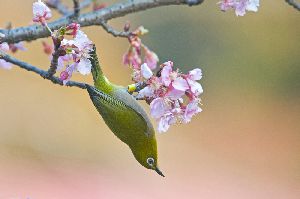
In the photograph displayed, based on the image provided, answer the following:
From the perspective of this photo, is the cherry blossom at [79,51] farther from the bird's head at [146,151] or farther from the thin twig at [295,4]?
the thin twig at [295,4]

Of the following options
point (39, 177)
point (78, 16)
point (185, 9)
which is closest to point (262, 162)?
point (185, 9)

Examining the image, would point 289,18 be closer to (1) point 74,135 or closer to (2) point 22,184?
(1) point 74,135

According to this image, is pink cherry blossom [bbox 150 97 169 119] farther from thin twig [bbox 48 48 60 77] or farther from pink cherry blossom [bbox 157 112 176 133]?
thin twig [bbox 48 48 60 77]

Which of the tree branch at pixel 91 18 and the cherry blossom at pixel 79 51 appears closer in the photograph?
the cherry blossom at pixel 79 51

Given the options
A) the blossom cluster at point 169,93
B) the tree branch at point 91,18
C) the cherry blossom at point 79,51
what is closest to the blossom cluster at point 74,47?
the cherry blossom at point 79,51

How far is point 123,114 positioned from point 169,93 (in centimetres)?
9

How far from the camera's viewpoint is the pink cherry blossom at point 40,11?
1190 millimetres

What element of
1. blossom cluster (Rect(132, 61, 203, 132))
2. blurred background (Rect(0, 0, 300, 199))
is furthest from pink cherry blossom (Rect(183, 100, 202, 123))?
blurred background (Rect(0, 0, 300, 199))

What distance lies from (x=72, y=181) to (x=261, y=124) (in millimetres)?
2290

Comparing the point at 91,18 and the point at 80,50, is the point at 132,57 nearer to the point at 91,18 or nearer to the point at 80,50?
the point at 91,18

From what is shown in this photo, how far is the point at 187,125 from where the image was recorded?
5.96m

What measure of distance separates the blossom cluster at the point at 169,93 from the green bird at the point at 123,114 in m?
0.03

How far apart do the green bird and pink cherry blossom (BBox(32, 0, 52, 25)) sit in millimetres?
178

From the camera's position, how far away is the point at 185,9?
611 centimetres
